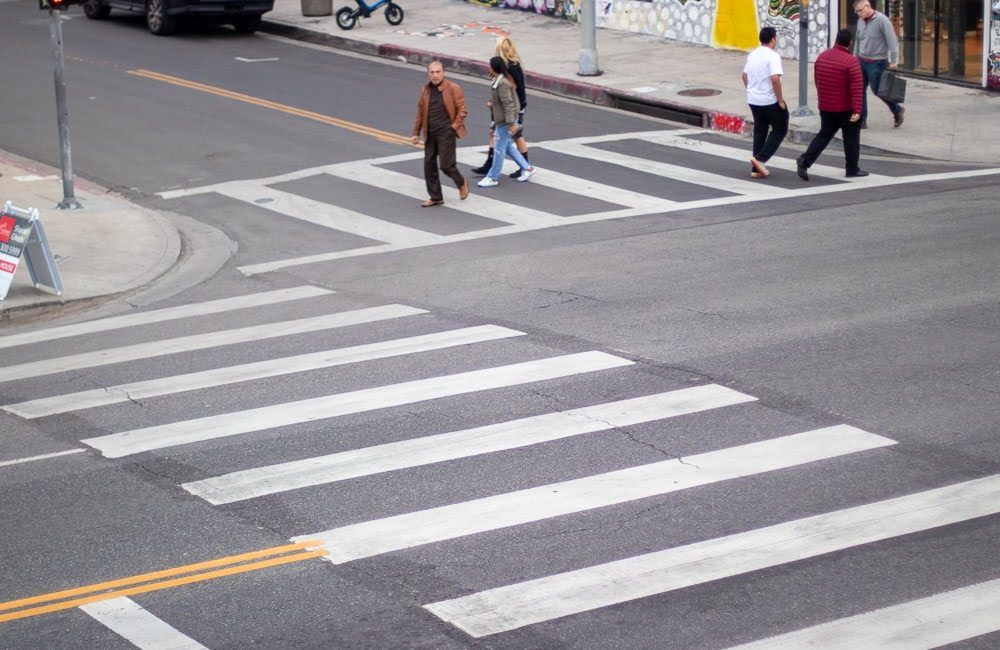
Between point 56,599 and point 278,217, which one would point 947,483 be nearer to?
point 56,599

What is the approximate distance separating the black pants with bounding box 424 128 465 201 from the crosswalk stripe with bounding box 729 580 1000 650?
10.7 metres

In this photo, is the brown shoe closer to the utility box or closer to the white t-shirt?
the white t-shirt

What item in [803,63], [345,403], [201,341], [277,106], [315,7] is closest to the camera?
[345,403]

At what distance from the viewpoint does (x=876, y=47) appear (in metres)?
20.0

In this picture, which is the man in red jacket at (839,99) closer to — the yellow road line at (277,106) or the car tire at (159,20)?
the yellow road line at (277,106)

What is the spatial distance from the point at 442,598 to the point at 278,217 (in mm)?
10346

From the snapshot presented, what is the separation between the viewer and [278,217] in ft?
54.9

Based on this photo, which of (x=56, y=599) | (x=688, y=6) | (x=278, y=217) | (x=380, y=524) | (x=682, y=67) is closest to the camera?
(x=56, y=599)

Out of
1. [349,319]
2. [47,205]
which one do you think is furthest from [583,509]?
[47,205]

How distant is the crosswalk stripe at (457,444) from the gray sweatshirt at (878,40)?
11.5 metres

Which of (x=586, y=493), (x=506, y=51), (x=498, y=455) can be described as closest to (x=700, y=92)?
(x=506, y=51)

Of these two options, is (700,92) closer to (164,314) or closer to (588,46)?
(588,46)

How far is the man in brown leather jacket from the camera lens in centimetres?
1656

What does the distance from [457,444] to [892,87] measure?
12748 millimetres
